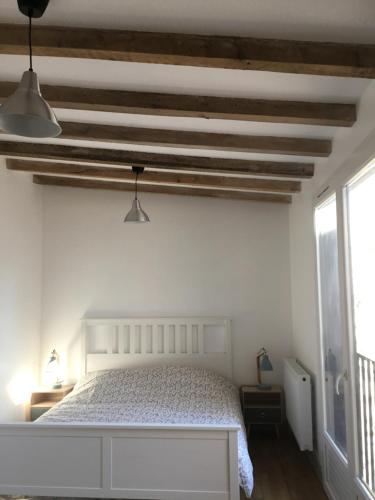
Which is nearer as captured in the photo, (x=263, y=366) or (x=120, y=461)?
(x=120, y=461)

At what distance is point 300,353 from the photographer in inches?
148

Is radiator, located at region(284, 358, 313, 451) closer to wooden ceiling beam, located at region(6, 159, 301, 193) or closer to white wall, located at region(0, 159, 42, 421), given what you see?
wooden ceiling beam, located at region(6, 159, 301, 193)

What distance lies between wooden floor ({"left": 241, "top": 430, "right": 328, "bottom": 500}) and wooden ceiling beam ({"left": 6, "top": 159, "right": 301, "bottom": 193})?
2.43 meters

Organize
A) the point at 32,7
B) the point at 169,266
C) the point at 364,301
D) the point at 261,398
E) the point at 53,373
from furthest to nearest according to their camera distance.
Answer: the point at 169,266 → the point at 53,373 → the point at 261,398 → the point at 364,301 → the point at 32,7

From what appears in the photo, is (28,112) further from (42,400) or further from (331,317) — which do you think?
(42,400)

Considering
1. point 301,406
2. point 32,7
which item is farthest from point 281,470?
point 32,7

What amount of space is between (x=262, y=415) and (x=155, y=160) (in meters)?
2.64

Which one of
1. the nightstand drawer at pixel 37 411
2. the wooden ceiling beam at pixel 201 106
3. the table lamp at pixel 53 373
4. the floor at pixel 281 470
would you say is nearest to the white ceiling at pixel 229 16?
the wooden ceiling beam at pixel 201 106

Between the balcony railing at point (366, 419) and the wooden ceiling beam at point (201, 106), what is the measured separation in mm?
1347

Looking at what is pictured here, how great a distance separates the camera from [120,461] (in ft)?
7.86

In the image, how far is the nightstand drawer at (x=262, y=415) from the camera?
3754 mm

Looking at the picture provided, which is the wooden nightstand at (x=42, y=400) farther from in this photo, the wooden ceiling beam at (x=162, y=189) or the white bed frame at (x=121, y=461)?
the wooden ceiling beam at (x=162, y=189)

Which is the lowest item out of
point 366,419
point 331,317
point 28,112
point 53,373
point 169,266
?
point 53,373

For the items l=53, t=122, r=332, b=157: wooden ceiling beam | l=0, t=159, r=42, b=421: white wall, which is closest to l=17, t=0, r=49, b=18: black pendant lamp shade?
l=53, t=122, r=332, b=157: wooden ceiling beam
